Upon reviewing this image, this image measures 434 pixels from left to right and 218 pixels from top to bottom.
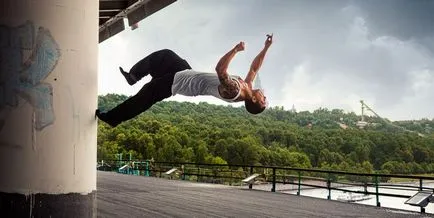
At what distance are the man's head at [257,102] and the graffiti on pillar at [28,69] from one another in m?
4.16

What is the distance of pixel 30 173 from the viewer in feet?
16.4

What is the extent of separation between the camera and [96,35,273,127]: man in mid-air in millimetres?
7809

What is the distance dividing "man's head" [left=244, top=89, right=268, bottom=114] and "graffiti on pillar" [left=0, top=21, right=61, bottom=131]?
4.16 m

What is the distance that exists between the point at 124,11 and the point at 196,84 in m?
4.42

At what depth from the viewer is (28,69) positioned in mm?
5098

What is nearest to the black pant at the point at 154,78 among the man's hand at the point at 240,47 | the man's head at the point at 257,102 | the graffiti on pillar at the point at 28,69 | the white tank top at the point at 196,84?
the white tank top at the point at 196,84

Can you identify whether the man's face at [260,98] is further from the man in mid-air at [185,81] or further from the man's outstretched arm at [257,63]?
the man's outstretched arm at [257,63]

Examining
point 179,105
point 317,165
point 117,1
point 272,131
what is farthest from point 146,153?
point 117,1

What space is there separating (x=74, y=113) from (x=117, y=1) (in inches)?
261

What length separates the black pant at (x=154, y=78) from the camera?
23.8 ft

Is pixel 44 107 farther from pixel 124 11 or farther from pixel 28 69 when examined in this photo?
pixel 124 11

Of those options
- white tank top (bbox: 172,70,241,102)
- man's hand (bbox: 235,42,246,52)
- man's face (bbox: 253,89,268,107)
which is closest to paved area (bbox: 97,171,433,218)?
man's face (bbox: 253,89,268,107)

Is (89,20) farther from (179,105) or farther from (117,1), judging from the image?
(179,105)

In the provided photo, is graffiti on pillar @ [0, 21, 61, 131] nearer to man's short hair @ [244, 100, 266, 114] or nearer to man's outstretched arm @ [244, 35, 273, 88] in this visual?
man's outstretched arm @ [244, 35, 273, 88]
